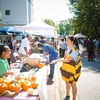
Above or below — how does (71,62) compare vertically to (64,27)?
below

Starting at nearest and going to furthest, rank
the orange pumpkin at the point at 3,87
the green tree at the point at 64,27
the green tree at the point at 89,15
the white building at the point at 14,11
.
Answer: the orange pumpkin at the point at 3,87, the green tree at the point at 89,15, the white building at the point at 14,11, the green tree at the point at 64,27

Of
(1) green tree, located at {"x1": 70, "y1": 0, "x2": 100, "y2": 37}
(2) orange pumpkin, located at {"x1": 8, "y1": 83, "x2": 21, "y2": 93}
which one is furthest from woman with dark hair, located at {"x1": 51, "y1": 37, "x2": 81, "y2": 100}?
(1) green tree, located at {"x1": 70, "y1": 0, "x2": 100, "y2": 37}

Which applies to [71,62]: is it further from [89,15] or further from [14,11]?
[14,11]

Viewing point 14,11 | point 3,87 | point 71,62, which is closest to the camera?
point 3,87

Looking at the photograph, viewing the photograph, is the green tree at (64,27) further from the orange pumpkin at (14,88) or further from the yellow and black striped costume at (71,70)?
the orange pumpkin at (14,88)

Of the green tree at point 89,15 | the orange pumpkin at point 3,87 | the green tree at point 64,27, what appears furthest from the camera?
the green tree at point 64,27

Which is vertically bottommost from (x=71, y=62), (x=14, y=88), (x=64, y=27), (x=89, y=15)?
(x=14, y=88)

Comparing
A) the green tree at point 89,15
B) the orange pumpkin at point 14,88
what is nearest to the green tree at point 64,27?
the green tree at point 89,15

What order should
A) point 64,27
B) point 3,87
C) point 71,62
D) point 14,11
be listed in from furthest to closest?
point 64,27, point 14,11, point 71,62, point 3,87

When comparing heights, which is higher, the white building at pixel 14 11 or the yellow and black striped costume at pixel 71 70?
the white building at pixel 14 11

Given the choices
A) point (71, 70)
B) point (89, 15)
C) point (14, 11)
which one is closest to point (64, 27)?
point (14, 11)

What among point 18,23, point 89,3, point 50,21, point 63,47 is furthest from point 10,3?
point 50,21

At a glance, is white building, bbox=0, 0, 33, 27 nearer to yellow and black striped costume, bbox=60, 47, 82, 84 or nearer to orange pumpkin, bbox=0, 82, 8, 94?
yellow and black striped costume, bbox=60, 47, 82, 84

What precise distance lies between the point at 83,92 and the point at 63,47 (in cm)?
1046
